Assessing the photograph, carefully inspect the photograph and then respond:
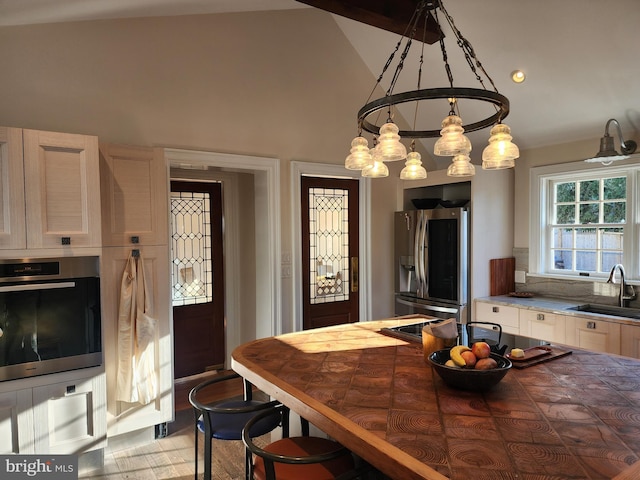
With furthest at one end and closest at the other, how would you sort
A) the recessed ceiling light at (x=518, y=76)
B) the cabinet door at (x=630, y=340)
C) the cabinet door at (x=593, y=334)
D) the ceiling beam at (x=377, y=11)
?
the recessed ceiling light at (x=518, y=76) < the cabinet door at (x=593, y=334) < the cabinet door at (x=630, y=340) < the ceiling beam at (x=377, y=11)

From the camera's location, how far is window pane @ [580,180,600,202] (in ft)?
13.1

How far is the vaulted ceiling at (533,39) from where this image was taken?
276cm

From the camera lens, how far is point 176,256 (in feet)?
14.4

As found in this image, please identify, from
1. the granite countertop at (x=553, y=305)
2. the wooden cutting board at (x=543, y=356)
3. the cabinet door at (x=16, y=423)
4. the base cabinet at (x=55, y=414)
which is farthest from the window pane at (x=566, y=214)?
the cabinet door at (x=16, y=423)

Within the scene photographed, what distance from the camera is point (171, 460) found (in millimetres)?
2949

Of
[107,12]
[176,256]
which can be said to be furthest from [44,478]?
[107,12]

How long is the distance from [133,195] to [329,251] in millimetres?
2014

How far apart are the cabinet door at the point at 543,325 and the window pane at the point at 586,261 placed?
2.49ft

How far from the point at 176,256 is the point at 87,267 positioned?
1691 millimetres

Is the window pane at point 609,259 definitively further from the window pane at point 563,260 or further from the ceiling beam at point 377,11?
the ceiling beam at point 377,11

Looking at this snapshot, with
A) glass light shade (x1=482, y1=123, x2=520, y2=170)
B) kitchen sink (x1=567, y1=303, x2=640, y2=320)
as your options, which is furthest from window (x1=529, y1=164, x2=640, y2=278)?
glass light shade (x1=482, y1=123, x2=520, y2=170)

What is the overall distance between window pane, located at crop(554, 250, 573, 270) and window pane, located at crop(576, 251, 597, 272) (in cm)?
7

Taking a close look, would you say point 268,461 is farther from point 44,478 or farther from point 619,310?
point 619,310

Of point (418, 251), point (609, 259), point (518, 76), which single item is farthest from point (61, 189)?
point (609, 259)
